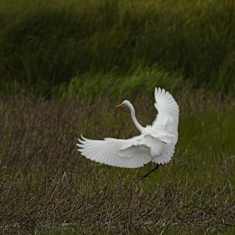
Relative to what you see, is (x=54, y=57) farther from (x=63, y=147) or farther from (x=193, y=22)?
(x=63, y=147)

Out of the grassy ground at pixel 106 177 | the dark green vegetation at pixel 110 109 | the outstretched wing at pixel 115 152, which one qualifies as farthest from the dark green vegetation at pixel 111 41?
the outstretched wing at pixel 115 152

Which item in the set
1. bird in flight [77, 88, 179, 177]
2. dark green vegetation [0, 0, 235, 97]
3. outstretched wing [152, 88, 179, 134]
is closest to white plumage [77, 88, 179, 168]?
bird in flight [77, 88, 179, 177]

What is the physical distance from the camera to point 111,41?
12.2 meters

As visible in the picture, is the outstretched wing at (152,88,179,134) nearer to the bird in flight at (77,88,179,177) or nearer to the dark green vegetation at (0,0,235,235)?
the bird in flight at (77,88,179,177)

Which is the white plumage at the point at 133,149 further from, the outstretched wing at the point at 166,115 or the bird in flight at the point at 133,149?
the outstretched wing at the point at 166,115

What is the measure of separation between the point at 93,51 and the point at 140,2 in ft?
4.87

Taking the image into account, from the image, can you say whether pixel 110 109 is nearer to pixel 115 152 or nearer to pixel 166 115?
pixel 166 115

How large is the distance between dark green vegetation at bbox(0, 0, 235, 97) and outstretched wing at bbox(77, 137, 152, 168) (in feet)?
14.9

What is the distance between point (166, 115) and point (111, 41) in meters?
5.06

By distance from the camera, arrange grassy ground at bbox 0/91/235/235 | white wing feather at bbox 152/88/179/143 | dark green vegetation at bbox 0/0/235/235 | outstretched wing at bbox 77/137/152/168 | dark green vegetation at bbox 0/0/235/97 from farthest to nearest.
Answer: dark green vegetation at bbox 0/0/235/97, white wing feather at bbox 152/88/179/143, outstretched wing at bbox 77/137/152/168, dark green vegetation at bbox 0/0/235/235, grassy ground at bbox 0/91/235/235

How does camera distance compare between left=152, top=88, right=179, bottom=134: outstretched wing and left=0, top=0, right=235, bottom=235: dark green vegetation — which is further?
left=152, top=88, right=179, bottom=134: outstretched wing

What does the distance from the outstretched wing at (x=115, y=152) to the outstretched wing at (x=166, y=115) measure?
316 mm

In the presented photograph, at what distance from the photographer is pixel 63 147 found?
784cm

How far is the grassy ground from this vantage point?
5.88 meters
